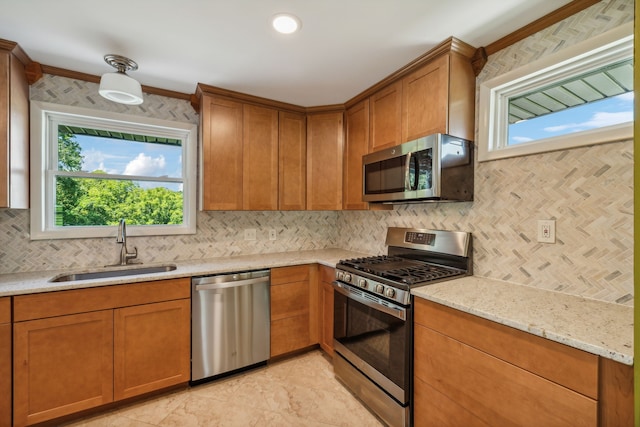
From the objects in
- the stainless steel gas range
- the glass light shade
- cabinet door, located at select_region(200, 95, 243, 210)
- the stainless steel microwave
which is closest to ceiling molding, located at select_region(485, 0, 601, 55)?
the stainless steel microwave

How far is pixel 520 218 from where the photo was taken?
1707 mm

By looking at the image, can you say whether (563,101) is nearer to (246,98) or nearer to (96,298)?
(246,98)

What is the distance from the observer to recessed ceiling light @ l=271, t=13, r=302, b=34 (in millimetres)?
1571

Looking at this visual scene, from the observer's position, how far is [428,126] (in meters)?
1.94

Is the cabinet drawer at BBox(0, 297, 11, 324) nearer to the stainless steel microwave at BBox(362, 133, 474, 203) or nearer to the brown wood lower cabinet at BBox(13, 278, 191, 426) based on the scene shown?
the brown wood lower cabinet at BBox(13, 278, 191, 426)

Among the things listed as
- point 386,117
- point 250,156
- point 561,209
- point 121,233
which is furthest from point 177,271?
point 561,209

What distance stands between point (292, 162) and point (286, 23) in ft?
4.47

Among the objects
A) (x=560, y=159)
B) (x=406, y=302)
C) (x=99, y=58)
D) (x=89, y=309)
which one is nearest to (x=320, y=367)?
(x=406, y=302)

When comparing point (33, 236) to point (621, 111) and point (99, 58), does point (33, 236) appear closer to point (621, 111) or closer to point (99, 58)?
point (99, 58)

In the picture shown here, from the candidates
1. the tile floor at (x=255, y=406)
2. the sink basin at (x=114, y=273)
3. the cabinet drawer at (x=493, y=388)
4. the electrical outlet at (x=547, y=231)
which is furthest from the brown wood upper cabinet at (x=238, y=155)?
the electrical outlet at (x=547, y=231)

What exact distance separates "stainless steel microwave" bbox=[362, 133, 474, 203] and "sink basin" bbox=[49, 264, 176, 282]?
6.22 feet

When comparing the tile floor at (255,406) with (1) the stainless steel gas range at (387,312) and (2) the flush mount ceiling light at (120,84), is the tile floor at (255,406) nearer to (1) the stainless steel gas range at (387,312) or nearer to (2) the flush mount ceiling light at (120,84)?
(1) the stainless steel gas range at (387,312)

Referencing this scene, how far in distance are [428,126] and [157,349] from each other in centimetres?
244

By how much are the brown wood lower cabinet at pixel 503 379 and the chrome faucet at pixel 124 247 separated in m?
2.25
